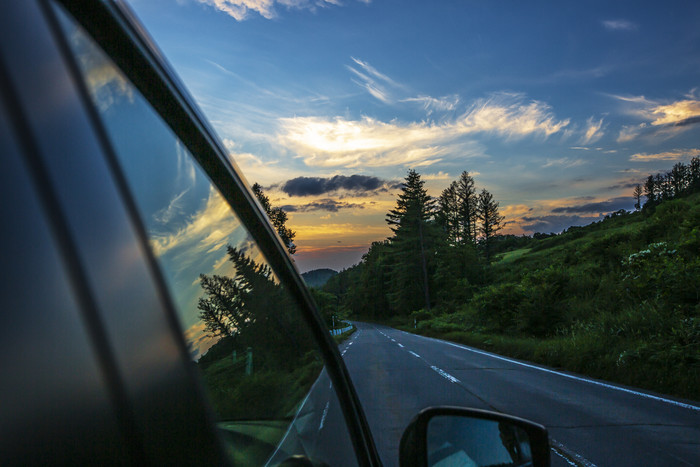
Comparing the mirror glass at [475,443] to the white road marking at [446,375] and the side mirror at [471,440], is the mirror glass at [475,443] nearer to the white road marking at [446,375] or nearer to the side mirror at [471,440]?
the side mirror at [471,440]

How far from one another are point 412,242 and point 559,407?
50.2 metres

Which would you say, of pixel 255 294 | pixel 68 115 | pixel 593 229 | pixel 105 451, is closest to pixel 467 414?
pixel 255 294

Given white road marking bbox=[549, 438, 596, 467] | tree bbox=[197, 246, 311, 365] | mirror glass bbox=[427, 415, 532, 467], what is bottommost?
white road marking bbox=[549, 438, 596, 467]

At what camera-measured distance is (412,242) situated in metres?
55.7

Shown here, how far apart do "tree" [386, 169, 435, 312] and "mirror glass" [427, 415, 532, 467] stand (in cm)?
5221

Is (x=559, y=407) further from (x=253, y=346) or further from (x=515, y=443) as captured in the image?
(x=253, y=346)

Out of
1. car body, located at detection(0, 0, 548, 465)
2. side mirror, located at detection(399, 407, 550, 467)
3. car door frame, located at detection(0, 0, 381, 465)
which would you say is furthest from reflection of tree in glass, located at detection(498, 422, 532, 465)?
car door frame, located at detection(0, 0, 381, 465)

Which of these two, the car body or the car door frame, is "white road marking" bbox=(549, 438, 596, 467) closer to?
the car body

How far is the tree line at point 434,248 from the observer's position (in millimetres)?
52094

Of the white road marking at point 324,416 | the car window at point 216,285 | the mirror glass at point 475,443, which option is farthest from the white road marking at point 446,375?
the car window at point 216,285

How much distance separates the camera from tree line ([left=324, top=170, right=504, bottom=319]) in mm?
52094

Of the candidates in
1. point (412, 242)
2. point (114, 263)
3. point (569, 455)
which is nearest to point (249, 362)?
point (114, 263)

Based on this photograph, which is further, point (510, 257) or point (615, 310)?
point (510, 257)

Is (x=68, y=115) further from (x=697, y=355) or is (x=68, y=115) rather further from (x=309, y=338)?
(x=697, y=355)
